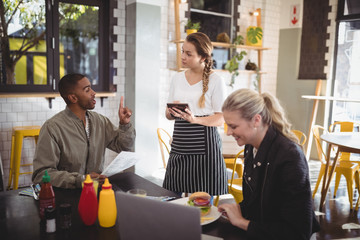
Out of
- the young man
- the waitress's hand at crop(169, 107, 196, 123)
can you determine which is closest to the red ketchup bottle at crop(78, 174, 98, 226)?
the young man

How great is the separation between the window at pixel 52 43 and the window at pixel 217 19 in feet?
4.69

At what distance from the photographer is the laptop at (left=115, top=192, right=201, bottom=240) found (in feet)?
3.10

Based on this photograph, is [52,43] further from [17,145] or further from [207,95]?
[207,95]

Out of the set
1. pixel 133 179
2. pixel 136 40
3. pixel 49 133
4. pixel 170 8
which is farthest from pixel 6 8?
pixel 133 179

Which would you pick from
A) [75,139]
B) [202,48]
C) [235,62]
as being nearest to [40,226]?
[75,139]

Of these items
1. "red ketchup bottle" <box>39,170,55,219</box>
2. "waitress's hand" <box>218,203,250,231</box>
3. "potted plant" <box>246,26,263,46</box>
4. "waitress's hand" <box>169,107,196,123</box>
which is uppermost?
"potted plant" <box>246,26,263,46</box>

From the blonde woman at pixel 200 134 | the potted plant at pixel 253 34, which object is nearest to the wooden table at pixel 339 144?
the blonde woman at pixel 200 134

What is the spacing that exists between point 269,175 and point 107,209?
24.0 inches

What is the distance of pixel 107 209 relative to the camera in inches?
50.4

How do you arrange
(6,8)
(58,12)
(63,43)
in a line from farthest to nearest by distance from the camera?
(63,43) → (58,12) → (6,8)

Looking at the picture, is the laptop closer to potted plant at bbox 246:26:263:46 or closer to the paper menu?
the paper menu

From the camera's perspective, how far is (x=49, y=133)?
5.87 ft

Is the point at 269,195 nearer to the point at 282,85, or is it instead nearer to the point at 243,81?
the point at 243,81

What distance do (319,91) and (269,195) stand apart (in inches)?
184
